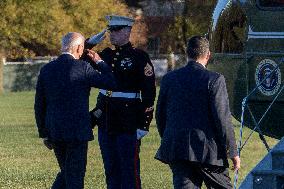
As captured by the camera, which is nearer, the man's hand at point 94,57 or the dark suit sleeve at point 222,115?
the dark suit sleeve at point 222,115

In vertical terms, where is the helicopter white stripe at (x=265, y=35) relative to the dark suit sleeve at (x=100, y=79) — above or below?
above

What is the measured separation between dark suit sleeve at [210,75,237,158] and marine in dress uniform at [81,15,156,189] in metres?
2.05

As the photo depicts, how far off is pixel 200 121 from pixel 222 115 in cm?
22

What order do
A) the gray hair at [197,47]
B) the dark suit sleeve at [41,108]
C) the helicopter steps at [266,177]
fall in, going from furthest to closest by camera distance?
1. the dark suit sleeve at [41,108]
2. the helicopter steps at [266,177]
3. the gray hair at [197,47]

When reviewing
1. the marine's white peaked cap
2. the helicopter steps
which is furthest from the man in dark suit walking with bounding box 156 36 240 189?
the marine's white peaked cap

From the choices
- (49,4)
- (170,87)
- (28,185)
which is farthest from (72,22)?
(170,87)

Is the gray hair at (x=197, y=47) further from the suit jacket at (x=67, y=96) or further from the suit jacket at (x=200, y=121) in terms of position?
the suit jacket at (x=67, y=96)

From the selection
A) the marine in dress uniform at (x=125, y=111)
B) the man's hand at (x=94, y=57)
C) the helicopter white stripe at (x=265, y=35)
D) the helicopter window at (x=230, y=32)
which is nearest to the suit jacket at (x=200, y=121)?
the man's hand at (x=94, y=57)

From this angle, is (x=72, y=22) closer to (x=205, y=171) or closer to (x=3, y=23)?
(x=3, y=23)

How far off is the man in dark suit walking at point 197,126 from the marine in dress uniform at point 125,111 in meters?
1.79

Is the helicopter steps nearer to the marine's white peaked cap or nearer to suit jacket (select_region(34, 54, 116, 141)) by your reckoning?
suit jacket (select_region(34, 54, 116, 141))

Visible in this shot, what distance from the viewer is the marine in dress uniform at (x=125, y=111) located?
11.1 meters

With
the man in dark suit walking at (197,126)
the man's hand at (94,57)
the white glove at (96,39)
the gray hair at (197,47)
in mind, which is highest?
the white glove at (96,39)

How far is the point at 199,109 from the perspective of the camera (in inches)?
360
